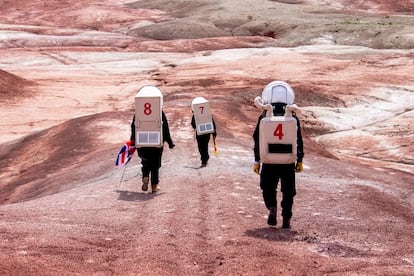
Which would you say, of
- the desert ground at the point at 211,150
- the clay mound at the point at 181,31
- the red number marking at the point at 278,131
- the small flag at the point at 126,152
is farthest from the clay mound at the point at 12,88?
the red number marking at the point at 278,131

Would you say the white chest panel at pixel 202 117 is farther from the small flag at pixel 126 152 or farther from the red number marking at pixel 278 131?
the red number marking at pixel 278 131

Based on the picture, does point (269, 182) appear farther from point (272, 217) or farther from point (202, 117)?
point (202, 117)

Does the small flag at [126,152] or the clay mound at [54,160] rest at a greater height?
the small flag at [126,152]

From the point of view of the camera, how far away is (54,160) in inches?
926

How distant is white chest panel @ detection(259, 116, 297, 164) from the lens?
9297mm

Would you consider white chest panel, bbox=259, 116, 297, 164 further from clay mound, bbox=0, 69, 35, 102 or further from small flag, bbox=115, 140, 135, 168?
clay mound, bbox=0, 69, 35, 102

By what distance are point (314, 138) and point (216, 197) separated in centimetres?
2285

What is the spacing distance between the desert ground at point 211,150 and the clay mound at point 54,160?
107mm

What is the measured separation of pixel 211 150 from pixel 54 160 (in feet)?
19.0

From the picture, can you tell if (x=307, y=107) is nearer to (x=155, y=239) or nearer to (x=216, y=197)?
(x=216, y=197)

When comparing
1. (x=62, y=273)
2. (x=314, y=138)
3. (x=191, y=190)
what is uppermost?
(x=62, y=273)

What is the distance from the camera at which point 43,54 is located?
6538 cm

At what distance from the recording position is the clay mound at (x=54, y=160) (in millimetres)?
18891

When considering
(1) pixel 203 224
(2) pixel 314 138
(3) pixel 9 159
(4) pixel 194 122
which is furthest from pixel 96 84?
(1) pixel 203 224
